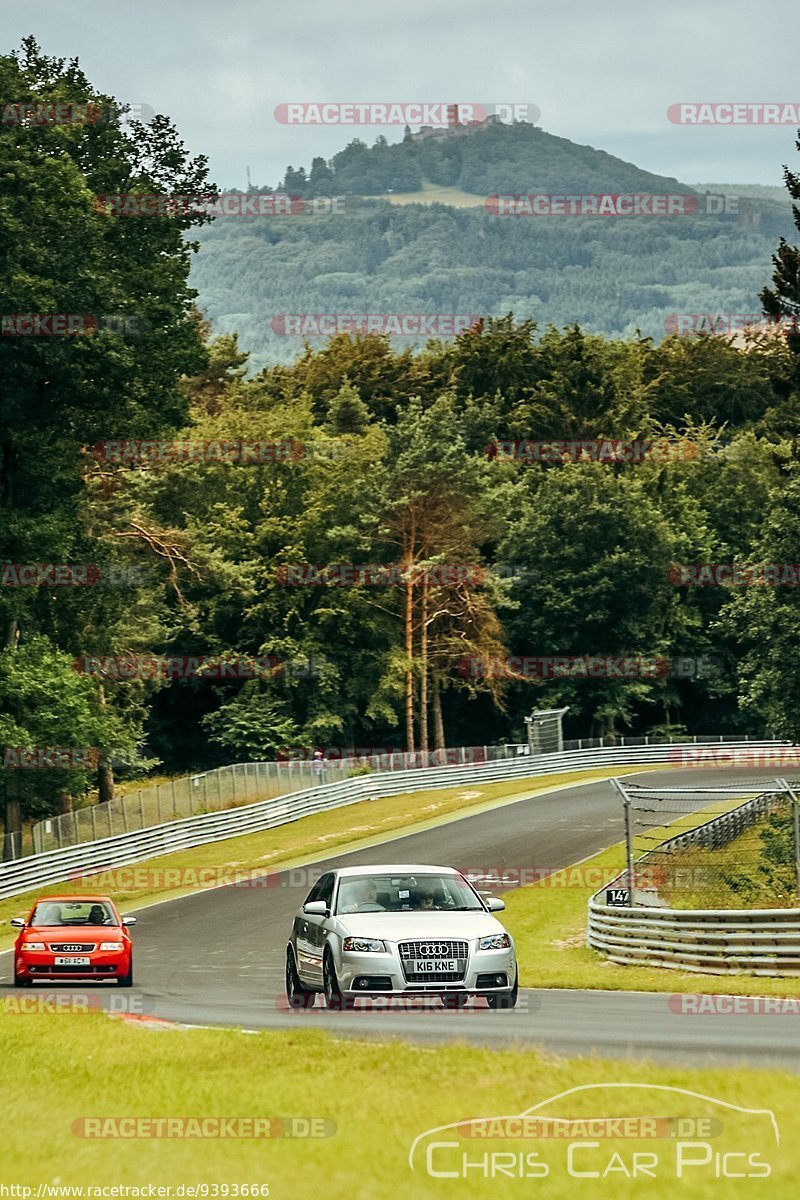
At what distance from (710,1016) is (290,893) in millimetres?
26294

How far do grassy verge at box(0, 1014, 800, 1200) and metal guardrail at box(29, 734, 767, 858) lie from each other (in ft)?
118

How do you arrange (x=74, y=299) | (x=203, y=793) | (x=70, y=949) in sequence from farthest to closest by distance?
1. (x=203, y=793)
2. (x=74, y=299)
3. (x=70, y=949)

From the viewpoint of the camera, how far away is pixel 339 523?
8581 centimetres

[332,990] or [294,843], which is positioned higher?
[332,990]

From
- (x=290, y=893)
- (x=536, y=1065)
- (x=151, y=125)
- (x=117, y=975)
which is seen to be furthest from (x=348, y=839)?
(x=536, y=1065)

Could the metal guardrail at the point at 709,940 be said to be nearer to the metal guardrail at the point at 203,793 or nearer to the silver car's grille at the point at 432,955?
the silver car's grille at the point at 432,955

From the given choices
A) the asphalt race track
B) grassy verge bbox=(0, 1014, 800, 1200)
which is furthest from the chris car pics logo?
the asphalt race track

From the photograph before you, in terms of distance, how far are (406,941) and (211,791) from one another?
134ft

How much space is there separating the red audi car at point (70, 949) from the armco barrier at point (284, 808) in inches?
828

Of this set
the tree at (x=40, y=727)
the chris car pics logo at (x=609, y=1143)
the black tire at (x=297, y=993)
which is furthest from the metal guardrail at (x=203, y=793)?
→ the chris car pics logo at (x=609, y=1143)

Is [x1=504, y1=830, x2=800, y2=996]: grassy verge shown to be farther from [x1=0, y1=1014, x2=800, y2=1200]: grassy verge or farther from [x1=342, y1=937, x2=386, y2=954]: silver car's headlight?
[x1=0, y1=1014, x2=800, y2=1200]: grassy verge

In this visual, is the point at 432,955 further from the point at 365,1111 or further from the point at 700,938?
the point at 700,938

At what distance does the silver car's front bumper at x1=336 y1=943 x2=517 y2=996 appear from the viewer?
17.5 metres

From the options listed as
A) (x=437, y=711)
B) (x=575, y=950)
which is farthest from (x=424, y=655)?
(x=575, y=950)
